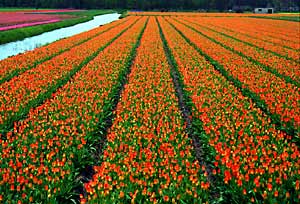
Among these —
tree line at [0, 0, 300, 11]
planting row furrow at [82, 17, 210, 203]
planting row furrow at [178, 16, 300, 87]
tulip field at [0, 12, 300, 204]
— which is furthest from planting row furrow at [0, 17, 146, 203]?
tree line at [0, 0, 300, 11]

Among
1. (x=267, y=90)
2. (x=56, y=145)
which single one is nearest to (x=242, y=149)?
(x=56, y=145)

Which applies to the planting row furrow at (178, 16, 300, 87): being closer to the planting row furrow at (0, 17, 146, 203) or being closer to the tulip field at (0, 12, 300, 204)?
the tulip field at (0, 12, 300, 204)

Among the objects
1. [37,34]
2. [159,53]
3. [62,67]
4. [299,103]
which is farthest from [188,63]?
[37,34]

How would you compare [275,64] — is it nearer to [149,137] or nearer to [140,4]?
[149,137]

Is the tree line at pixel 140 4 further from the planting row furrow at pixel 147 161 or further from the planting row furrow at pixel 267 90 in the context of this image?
the planting row furrow at pixel 147 161

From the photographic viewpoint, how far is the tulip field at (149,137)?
6031 millimetres

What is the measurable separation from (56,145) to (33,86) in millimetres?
6125

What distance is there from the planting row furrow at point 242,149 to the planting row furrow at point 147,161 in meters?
0.58

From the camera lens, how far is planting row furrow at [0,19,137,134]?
1058 cm

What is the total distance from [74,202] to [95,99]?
5835 millimetres

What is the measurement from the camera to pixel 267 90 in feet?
41.6

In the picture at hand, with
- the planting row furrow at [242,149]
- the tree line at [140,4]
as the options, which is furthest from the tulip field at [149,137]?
the tree line at [140,4]

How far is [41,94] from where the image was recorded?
12.6 m

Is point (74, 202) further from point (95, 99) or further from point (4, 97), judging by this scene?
point (4, 97)
